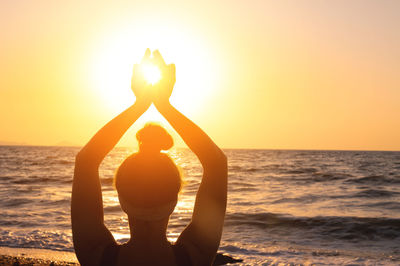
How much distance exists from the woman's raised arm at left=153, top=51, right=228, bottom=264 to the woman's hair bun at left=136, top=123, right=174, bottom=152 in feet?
0.19

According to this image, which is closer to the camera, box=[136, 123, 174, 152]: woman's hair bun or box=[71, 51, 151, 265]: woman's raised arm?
box=[71, 51, 151, 265]: woman's raised arm

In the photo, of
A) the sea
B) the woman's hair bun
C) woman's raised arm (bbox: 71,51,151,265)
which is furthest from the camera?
the sea

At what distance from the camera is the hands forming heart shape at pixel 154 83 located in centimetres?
168

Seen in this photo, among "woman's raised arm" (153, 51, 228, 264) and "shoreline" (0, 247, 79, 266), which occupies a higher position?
"woman's raised arm" (153, 51, 228, 264)

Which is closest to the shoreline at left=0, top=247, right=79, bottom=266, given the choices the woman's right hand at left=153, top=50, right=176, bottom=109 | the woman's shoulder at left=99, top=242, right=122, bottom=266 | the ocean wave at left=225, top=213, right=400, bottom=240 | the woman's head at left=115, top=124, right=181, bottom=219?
the ocean wave at left=225, top=213, right=400, bottom=240

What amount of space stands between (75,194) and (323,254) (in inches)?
369

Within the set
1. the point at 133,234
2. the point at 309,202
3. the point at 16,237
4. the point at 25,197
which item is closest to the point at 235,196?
the point at 309,202

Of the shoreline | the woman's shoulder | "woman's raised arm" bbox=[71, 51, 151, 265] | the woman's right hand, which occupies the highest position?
the woman's right hand

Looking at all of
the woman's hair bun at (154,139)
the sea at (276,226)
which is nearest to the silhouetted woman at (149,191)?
the woman's hair bun at (154,139)

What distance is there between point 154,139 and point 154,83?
28 centimetres

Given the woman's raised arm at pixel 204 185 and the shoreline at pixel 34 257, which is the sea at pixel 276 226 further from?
the woman's raised arm at pixel 204 185

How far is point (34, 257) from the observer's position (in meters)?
8.50

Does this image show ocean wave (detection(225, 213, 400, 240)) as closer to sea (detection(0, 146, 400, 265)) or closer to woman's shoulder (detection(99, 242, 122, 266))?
sea (detection(0, 146, 400, 265))

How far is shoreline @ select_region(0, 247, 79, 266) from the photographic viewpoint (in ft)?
25.9
